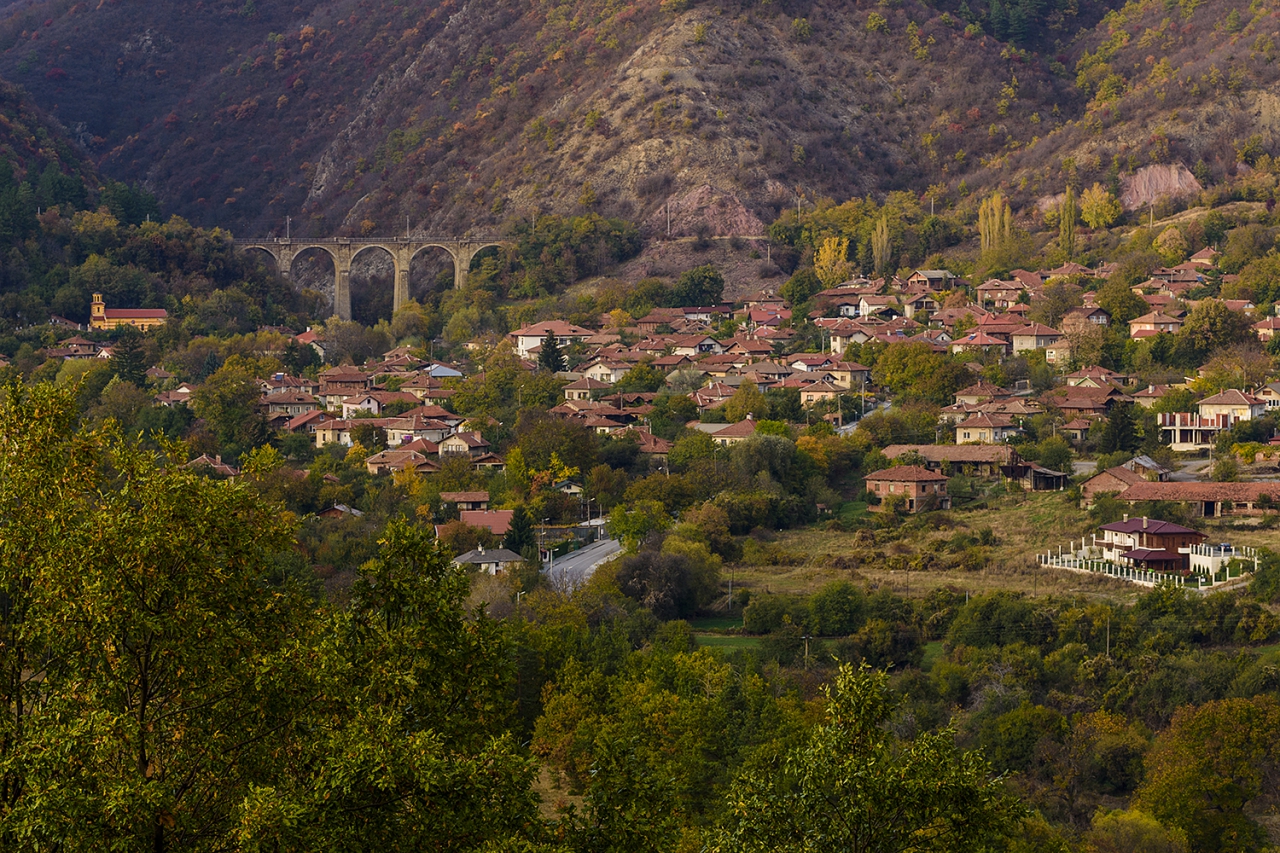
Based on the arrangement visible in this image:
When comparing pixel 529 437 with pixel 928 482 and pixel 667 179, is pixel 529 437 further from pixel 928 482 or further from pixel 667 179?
pixel 667 179

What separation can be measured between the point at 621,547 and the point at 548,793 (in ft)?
46.1

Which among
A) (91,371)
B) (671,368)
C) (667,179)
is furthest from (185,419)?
(667,179)

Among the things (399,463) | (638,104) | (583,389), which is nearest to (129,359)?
(583,389)

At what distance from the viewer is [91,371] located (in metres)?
56.0

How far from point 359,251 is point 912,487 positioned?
5322 centimetres

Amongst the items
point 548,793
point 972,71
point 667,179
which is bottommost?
point 548,793

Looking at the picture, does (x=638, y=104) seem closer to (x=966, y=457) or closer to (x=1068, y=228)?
(x=1068, y=228)

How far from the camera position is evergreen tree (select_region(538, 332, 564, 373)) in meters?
61.1

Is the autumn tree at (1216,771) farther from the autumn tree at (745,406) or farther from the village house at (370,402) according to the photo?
the village house at (370,402)

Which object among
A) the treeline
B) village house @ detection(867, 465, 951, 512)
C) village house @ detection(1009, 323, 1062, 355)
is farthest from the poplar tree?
the treeline

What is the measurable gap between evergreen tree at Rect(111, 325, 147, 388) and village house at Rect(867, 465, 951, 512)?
2708cm

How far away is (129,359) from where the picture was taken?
2280 inches

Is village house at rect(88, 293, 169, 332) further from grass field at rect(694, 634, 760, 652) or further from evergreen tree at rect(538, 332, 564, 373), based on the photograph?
grass field at rect(694, 634, 760, 652)

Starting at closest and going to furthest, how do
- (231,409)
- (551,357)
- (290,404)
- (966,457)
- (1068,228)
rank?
(966,457) < (231,409) < (290,404) < (551,357) < (1068,228)
